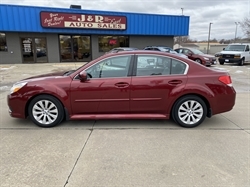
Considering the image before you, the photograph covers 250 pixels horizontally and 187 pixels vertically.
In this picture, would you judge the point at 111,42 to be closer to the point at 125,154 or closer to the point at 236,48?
the point at 236,48

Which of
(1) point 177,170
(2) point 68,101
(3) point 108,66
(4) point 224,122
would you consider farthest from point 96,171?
(4) point 224,122

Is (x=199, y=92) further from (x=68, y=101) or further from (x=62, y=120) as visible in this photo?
(x=62, y=120)

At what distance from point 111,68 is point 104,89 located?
0.45 m

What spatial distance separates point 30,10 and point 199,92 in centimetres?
1632

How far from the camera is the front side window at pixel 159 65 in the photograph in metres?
4.09

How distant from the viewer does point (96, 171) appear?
2701 millimetres

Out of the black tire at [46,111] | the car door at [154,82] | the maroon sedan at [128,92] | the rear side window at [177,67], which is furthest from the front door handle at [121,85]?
the black tire at [46,111]

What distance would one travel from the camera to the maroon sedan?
13.1 feet

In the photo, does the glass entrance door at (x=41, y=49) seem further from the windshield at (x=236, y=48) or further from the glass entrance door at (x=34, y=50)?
the windshield at (x=236, y=48)

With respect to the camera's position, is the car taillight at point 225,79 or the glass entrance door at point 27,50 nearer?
the car taillight at point 225,79

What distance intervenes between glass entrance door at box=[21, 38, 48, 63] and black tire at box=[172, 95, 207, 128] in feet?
55.0

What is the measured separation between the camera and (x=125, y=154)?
3.13 metres

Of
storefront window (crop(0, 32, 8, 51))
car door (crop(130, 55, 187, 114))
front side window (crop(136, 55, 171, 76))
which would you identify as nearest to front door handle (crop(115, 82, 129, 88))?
car door (crop(130, 55, 187, 114))

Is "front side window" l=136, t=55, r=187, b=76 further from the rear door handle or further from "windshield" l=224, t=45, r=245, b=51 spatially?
"windshield" l=224, t=45, r=245, b=51
